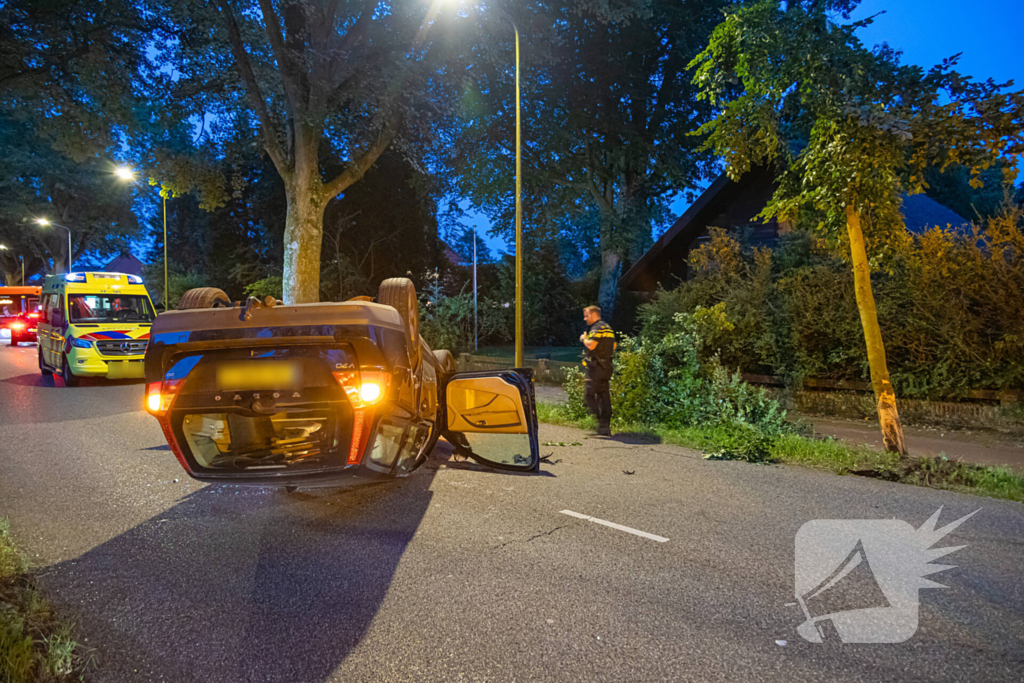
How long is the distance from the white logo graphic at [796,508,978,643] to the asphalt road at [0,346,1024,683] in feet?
0.30

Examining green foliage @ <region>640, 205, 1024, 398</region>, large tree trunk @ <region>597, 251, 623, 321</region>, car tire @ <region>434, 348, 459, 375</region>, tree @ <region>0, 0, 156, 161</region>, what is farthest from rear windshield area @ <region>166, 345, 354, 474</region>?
large tree trunk @ <region>597, 251, 623, 321</region>

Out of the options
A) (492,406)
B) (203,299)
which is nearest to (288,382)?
(203,299)

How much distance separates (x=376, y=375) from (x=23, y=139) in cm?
4895

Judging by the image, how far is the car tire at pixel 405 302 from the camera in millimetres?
4941

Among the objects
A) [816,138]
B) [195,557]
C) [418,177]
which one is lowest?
[195,557]

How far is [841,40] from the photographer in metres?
7.48

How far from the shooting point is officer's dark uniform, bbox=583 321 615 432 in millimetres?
9172

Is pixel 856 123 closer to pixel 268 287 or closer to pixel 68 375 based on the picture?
pixel 68 375

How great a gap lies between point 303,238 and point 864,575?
1747 centimetres

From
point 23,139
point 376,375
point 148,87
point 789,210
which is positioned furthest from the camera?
point 23,139

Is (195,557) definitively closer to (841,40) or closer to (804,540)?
(804,540)

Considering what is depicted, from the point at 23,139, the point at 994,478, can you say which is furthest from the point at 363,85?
the point at 23,139

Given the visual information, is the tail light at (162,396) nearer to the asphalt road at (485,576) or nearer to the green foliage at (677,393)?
the asphalt road at (485,576)

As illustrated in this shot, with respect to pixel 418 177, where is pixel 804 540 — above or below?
below
